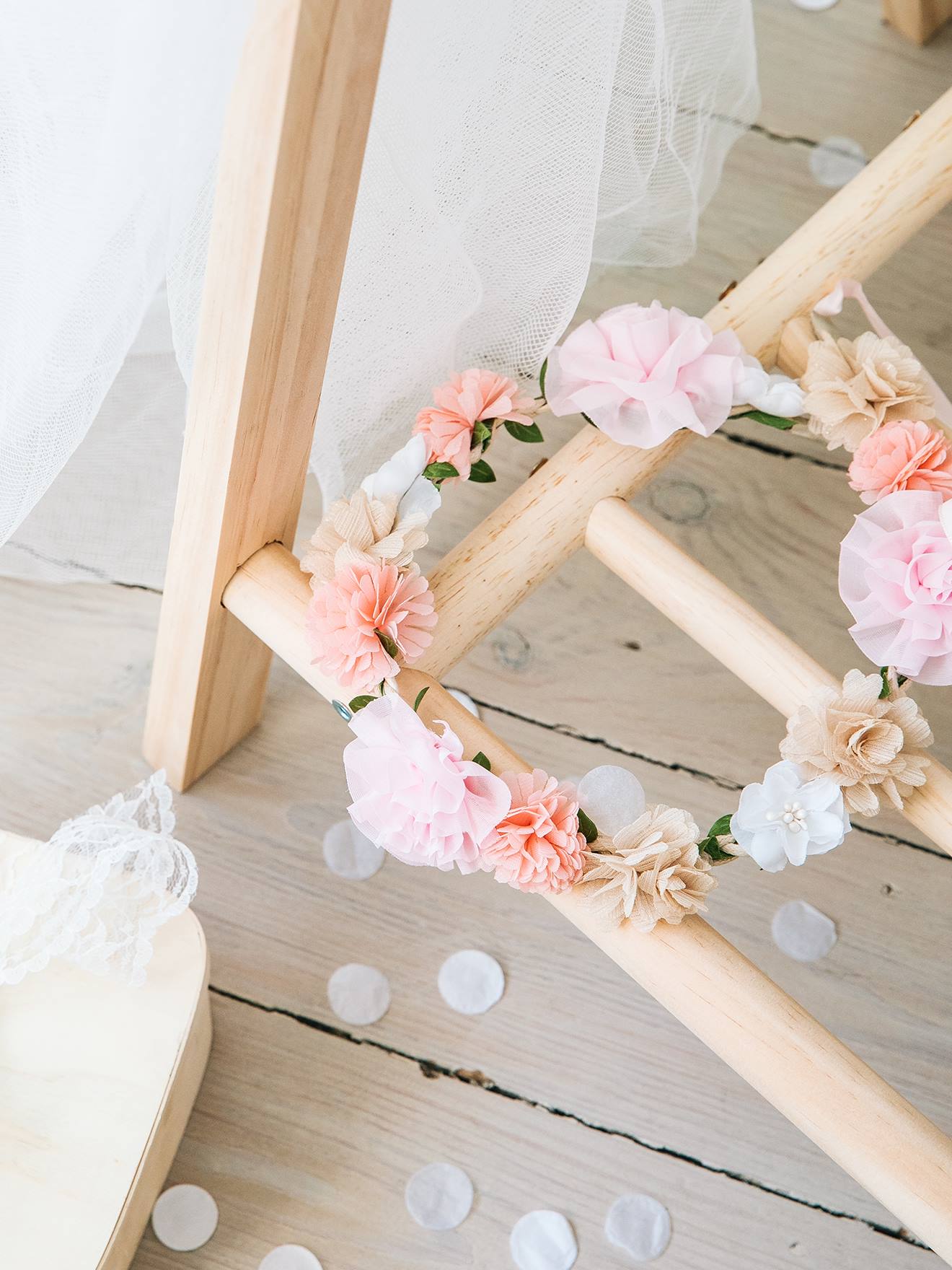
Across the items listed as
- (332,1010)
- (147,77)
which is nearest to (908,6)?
(147,77)

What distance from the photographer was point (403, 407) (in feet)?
1.92

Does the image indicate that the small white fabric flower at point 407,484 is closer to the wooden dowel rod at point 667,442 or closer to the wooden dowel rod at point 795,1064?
the wooden dowel rod at point 667,442

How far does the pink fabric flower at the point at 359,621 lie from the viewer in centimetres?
45

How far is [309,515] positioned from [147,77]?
1.14 feet

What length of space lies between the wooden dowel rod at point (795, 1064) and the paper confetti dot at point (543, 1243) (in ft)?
0.66

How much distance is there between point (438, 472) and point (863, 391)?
0.19 m

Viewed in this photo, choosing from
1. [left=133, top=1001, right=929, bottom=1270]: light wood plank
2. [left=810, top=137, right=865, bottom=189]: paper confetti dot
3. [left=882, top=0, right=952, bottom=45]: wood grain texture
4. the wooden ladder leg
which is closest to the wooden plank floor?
[left=133, top=1001, right=929, bottom=1270]: light wood plank

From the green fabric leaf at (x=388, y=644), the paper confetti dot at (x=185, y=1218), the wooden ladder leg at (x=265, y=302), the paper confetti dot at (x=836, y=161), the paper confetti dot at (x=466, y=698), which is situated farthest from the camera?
the paper confetti dot at (x=836, y=161)

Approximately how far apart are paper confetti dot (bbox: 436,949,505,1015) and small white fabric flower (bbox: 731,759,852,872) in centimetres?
22

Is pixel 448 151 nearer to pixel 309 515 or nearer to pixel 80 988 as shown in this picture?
pixel 309 515

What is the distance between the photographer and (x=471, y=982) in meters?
0.62

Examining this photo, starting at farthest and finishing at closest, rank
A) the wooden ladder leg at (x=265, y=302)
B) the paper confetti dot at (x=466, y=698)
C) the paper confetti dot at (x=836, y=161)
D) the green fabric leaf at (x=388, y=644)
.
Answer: the paper confetti dot at (x=836, y=161), the paper confetti dot at (x=466, y=698), the green fabric leaf at (x=388, y=644), the wooden ladder leg at (x=265, y=302)

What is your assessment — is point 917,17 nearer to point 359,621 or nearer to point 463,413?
point 463,413

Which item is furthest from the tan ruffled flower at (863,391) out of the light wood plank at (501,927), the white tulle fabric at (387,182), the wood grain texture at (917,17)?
the wood grain texture at (917,17)
